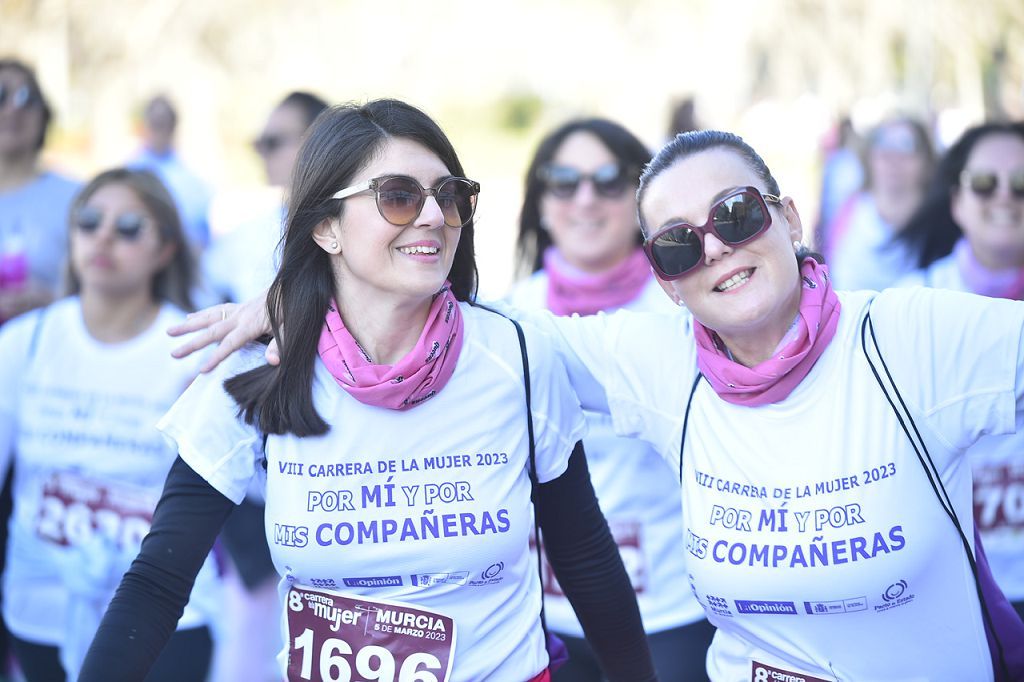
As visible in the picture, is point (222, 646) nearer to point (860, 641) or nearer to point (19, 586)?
point (19, 586)

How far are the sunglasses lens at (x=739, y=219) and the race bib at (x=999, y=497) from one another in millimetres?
1799

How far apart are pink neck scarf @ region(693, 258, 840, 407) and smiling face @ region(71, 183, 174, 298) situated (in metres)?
2.43

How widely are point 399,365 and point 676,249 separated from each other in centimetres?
69

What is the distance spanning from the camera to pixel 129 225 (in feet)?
14.4

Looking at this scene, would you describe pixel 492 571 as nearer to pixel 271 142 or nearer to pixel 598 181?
pixel 598 181

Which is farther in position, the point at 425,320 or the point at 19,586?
the point at 19,586

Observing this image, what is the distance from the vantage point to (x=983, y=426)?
8.29 ft

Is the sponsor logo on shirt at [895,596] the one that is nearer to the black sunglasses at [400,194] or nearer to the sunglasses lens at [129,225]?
the black sunglasses at [400,194]

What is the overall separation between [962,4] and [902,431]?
2587 centimetres

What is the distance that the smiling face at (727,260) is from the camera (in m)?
2.66

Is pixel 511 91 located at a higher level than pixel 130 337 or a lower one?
higher

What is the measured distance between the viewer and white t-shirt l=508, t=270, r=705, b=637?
12.4 ft

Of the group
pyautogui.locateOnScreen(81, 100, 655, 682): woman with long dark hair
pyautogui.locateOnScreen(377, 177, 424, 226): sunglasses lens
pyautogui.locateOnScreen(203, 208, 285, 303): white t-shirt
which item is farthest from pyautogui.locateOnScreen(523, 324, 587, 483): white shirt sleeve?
pyautogui.locateOnScreen(203, 208, 285, 303): white t-shirt

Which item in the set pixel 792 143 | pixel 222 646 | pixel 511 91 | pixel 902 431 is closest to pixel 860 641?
pixel 902 431
